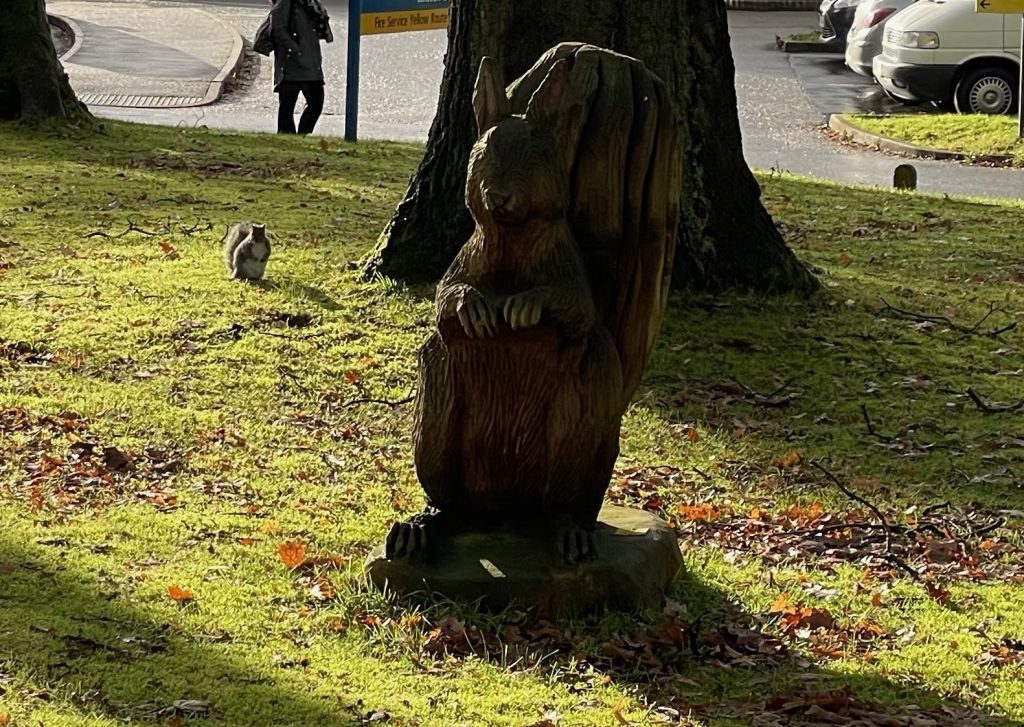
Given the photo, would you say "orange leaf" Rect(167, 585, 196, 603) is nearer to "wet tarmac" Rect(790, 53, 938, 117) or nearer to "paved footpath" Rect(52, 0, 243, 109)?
"paved footpath" Rect(52, 0, 243, 109)

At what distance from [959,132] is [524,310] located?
15.0m

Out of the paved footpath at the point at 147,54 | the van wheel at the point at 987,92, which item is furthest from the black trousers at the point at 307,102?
the van wheel at the point at 987,92

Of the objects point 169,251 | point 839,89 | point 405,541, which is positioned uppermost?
point 839,89

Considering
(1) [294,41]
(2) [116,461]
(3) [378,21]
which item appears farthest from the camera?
(1) [294,41]

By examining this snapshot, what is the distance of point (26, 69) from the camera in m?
15.2

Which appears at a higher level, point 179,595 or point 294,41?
point 294,41

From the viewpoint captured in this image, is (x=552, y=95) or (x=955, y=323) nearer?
Answer: (x=552, y=95)

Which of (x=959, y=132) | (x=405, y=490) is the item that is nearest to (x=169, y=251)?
(x=405, y=490)

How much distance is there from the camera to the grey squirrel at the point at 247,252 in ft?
32.1

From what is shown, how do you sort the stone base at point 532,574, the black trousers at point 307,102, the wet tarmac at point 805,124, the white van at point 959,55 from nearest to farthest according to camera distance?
the stone base at point 532,574, the wet tarmac at point 805,124, the black trousers at point 307,102, the white van at point 959,55

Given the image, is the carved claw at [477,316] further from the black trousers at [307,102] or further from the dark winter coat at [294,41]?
the black trousers at [307,102]

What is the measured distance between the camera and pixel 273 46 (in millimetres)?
16750

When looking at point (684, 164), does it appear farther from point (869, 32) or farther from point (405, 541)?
point (869, 32)

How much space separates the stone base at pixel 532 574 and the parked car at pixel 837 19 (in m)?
24.0
